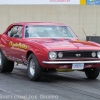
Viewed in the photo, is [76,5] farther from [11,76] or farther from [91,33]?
[11,76]

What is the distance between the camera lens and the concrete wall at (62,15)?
3662 centimetres

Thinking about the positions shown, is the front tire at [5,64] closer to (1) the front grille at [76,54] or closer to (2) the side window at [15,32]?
(2) the side window at [15,32]

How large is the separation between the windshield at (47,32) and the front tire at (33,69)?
1038 millimetres

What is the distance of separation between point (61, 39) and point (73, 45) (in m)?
0.92

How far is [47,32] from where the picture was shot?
38.8 feet

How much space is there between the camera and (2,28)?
36375 millimetres

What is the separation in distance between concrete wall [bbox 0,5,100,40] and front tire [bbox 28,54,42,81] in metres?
25.9

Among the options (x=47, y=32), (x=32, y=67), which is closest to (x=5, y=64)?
(x=47, y=32)

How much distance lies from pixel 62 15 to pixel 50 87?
27.7 m

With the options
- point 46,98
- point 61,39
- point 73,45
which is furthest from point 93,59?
point 46,98

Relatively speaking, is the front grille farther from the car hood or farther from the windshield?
the windshield

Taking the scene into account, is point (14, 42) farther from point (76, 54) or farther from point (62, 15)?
point (62, 15)

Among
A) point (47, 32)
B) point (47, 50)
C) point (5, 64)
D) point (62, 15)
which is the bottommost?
point (5, 64)

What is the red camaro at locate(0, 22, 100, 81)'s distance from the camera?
10.2 metres
